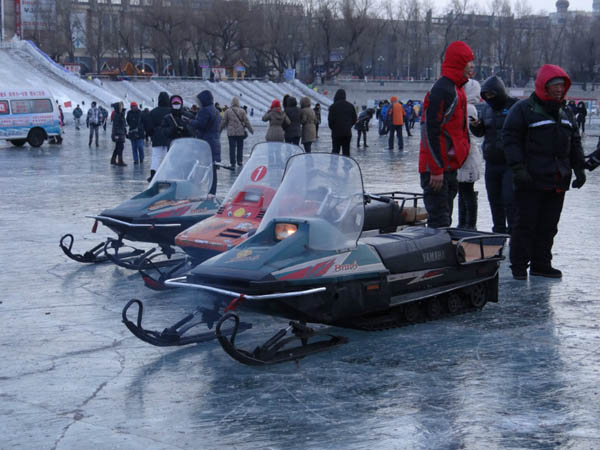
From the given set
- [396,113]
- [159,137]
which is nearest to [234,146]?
[159,137]

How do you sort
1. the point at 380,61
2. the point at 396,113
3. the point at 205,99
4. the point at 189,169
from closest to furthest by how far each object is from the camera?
the point at 189,169 → the point at 205,99 → the point at 396,113 → the point at 380,61

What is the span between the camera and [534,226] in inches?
292

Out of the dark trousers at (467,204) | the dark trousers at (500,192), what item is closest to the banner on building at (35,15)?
the dark trousers at (467,204)

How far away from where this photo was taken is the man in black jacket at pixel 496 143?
8.26 meters

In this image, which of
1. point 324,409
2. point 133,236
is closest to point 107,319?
point 133,236

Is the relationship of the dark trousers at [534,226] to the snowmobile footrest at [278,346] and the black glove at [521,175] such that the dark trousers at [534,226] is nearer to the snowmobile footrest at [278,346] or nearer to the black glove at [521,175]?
the black glove at [521,175]

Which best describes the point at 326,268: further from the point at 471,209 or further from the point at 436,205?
the point at 471,209

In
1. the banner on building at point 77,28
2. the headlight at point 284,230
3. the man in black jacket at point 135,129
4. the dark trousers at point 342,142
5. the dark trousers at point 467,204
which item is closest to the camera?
the headlight at point 284,230

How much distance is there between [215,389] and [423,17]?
10993cm

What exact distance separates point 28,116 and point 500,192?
902 inches

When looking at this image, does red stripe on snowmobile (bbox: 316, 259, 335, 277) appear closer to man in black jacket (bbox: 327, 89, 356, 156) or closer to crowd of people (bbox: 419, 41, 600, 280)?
crowd of people (bbox: 419, 41, 600, 280)

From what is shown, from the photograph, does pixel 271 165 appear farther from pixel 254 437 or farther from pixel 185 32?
pixel 185 32

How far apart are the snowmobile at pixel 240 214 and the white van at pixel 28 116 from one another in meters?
22.8

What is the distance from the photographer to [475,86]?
8.49 m
